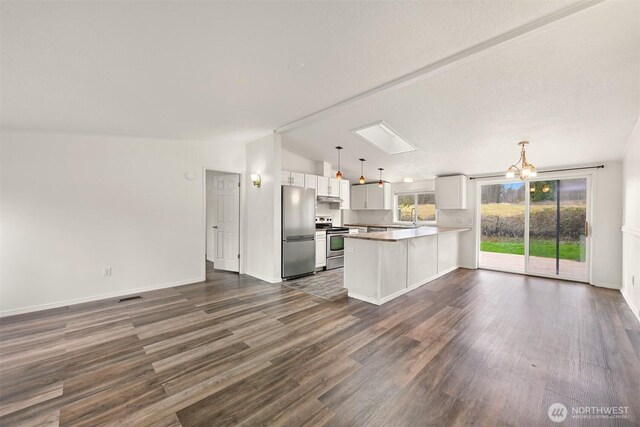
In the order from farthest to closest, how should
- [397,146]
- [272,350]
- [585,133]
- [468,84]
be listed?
1. [397,146]
2. [585,133]
3. [468,84]
4. [272,350]

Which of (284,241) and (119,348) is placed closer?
(119,348)

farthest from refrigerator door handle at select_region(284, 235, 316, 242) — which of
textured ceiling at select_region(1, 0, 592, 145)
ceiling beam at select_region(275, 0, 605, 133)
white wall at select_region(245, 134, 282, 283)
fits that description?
textured ceiling at select_region(1, 0, 592, 145)

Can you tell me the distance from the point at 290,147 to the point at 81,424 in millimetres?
5021

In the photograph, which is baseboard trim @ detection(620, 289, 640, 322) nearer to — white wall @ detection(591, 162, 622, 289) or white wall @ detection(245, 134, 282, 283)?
white wall @ detection(591, 162, 622, 289)

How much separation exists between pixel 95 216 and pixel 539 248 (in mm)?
8079

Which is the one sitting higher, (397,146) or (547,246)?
(397,146)

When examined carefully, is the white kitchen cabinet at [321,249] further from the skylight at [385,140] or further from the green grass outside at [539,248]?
the green grass outside at [539,248]

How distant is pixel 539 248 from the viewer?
5258mm

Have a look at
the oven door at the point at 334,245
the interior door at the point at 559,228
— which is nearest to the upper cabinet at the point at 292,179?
the oven door at the point at 334,245

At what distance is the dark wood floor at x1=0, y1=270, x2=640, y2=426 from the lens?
1.64 m

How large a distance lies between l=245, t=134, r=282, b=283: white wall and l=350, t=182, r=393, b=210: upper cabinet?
3485mm

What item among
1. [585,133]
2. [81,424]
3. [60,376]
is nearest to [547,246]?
[585,133]

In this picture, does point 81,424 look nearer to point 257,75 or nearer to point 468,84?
point 257,75

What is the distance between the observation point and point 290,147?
18.5 ft
